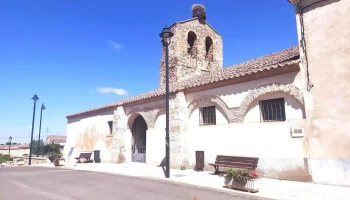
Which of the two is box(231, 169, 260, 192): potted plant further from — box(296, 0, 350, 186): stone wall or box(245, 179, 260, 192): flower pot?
box(296, 0, 350, 186): stone wall

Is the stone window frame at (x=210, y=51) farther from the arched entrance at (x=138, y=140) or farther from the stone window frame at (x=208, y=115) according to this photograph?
the stone window frame at (x=208, y=115)

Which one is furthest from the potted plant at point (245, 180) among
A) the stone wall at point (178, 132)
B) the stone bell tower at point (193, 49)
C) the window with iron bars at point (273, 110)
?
the stone bell tower at point (193, 49)

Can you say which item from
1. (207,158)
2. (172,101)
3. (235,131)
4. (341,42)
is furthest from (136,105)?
(341,42)

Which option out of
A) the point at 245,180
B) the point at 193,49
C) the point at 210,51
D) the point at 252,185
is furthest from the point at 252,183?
the point at 210,51

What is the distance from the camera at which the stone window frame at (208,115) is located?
1106 centimetres

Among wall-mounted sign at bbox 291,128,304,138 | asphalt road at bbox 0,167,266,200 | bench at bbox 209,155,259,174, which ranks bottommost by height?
asphalt road at bbox 0,167,266,200

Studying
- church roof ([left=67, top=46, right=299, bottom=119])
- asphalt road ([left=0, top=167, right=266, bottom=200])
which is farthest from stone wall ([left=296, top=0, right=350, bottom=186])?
asphalt road ([left=0, top=167, right=266, bottom=200])

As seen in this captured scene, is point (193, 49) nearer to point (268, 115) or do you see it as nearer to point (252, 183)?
point (268, 115)

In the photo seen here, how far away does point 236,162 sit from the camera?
923 cm

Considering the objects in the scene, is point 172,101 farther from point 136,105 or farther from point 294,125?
point 294,125

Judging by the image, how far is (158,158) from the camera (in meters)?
13.5

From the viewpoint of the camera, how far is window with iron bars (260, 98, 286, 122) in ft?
28.7

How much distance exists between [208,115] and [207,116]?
0.25 feet

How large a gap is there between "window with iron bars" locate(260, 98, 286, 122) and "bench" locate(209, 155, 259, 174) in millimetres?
1637
